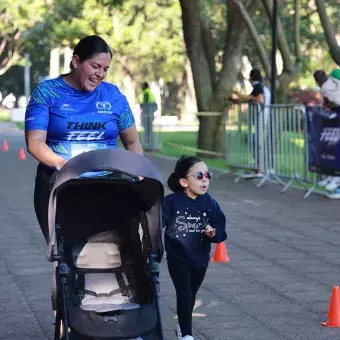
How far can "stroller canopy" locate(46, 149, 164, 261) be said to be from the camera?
529 centimetres

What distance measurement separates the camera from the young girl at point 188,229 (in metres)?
6.39

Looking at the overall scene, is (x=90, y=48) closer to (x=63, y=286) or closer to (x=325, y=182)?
(x=63, y=286)

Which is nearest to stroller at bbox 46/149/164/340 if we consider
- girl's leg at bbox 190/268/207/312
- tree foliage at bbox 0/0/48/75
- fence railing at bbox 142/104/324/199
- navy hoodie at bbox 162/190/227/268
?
navy hoodie at bbox 162/190/227/268

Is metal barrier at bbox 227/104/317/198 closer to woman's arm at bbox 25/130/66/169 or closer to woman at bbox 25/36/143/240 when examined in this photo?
woman at bbox 25/36/143/240

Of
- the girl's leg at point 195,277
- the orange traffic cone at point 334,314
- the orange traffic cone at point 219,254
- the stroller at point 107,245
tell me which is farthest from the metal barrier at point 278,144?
the stroller at point 107,245

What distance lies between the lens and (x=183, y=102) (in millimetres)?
80812

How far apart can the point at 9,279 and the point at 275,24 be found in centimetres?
1290

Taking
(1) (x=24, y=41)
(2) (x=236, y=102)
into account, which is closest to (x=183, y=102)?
(1) (x=24, y=41)

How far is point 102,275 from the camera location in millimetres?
5727

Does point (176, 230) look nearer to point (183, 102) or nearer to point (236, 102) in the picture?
point (236, 102)

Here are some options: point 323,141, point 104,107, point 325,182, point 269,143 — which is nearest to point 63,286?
point 104,107

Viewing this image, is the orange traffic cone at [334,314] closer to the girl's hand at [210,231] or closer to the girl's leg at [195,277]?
the girl's leg at [195,277]

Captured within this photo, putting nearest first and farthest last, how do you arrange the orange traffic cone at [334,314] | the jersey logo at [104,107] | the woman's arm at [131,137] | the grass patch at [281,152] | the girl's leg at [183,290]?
1. the jersey logo at [104,107]
2. the woman's arm at [131,137]
3. the girl's leg at [183,290]
4. the orange traffic cone at [334,314]
5. the grass patch at [281,152]

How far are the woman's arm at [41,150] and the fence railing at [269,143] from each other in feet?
32.4
